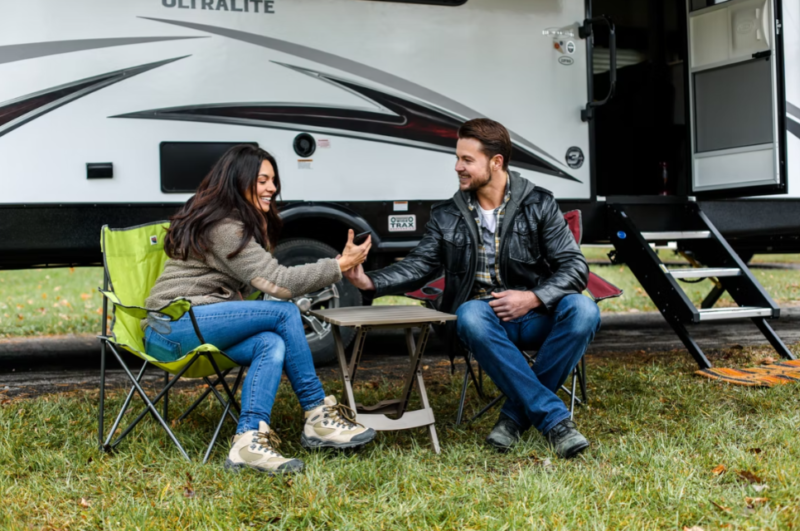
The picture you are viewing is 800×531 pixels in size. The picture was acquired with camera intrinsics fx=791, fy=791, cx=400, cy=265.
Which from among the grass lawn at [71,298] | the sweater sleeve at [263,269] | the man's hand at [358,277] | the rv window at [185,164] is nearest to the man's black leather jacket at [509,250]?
the man's hand at [358,277]

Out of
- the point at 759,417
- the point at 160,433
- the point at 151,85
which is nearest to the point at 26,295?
the point at 151,85

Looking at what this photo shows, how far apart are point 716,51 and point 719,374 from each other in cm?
239

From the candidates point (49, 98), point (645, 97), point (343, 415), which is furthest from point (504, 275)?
point (645, 97)

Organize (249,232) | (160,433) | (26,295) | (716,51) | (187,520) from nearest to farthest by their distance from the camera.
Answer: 1. (187,520)
2. (249,232)
3. (160,433)
4. (716,51)
5. (26,295)

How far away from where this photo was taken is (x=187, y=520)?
7.29 ft

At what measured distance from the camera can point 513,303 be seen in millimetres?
2955

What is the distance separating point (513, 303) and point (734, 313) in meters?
1.97

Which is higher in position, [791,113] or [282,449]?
[791,113]

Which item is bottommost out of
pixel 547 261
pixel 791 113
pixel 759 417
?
pixel 759 417

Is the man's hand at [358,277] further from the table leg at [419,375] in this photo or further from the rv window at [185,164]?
the rv window at [185,164]

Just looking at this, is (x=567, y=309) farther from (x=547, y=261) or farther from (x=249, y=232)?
(x=249, y=232)

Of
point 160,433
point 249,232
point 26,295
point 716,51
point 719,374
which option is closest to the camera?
point 249,232

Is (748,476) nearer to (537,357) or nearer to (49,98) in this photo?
(537,357)

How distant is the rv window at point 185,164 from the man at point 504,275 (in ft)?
5.49
